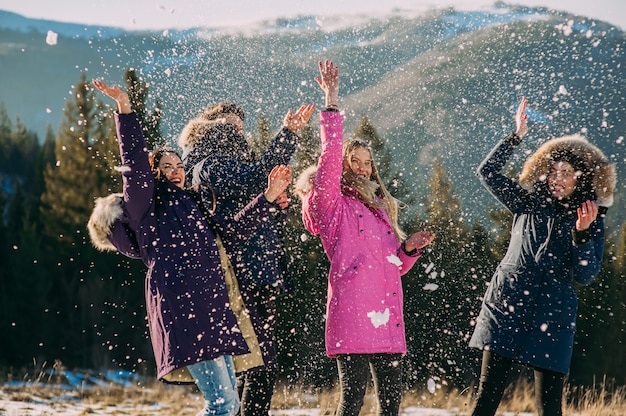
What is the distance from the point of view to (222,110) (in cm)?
428

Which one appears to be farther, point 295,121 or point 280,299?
point 280,299

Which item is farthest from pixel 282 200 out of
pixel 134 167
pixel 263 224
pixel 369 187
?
pixel 134 167

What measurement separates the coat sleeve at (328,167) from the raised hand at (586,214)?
1258 mm

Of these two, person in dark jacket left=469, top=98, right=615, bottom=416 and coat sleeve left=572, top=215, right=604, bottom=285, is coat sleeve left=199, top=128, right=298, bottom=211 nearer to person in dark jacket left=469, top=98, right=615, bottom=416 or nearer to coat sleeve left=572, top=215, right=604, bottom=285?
person in dark jacket left=469, top=98, right=615, bottom=416

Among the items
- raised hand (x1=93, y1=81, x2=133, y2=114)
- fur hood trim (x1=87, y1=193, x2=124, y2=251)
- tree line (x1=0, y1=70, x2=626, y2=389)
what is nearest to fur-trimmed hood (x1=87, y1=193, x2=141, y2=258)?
fur hood trim (x1=87, y1=193, x2=124, y2=251)

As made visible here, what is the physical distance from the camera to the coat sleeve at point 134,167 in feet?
10.4

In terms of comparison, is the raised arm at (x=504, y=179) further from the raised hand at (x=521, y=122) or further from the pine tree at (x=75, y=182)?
the pine tree at (x=75, y=182)

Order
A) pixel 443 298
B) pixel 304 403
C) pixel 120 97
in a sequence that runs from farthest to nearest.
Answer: pixel 443 298 → pixel 304 403 → pixel 120 97

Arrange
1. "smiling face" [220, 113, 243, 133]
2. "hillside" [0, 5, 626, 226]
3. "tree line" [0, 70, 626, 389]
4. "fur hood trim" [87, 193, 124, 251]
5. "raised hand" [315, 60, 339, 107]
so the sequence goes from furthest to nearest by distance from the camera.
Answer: "hillside" [0, 5, 626, 226] → "tree line" [0, 70, 626, 389] → "smiling face" [220, 113, 243, 133] → "raised hand" [315, 60, 339, 107] → "fur hood trim" [87, 193, 124, 251]

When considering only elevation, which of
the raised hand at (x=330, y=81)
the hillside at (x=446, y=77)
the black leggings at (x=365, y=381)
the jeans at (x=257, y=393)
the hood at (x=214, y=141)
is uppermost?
the hillside at (x=446, y=77)

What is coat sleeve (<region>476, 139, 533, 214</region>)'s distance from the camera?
13.5 feet

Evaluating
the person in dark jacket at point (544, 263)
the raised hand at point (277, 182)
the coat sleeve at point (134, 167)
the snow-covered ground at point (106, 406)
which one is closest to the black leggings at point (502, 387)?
the person in dark jacket at point (544, 263)

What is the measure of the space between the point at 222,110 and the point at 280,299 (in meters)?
11.9

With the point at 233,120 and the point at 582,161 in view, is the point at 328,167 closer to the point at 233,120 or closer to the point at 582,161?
the point at 233,120
